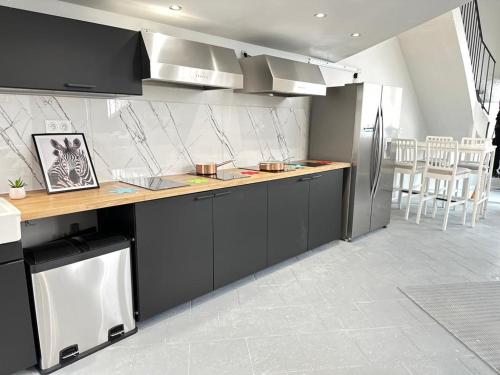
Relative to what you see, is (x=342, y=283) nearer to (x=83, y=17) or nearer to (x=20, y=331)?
(x=20, y=331)

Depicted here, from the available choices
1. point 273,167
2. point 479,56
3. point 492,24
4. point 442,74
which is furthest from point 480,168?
point 492,24

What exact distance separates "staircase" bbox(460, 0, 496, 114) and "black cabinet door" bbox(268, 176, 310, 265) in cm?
464

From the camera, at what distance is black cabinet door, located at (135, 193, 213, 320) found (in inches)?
77.5

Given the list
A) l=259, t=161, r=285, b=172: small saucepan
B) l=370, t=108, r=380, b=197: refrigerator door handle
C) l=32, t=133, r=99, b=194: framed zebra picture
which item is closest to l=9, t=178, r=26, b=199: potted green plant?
l=32, t=133, r=99, b=194: framed zebra picture

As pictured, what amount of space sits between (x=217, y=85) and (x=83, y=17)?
98cm

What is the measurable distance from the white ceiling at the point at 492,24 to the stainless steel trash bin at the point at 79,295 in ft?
25.8

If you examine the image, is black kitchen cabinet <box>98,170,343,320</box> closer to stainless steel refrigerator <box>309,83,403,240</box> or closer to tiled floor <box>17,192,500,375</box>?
tiled floor <box>17,192,500,375</box>

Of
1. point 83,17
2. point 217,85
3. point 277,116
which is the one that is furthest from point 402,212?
point 83,17

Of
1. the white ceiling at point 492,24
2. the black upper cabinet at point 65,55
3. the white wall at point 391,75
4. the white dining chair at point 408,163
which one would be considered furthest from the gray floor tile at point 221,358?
the white ceiling at point 492,24

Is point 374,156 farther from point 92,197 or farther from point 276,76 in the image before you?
point 92,197

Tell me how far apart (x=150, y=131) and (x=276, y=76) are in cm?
117

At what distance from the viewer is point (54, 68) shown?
179 cm

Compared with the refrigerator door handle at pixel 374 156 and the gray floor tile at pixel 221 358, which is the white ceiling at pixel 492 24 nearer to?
the refrigerator door handle at pixel 374 156

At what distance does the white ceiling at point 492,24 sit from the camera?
6473 millimetres
